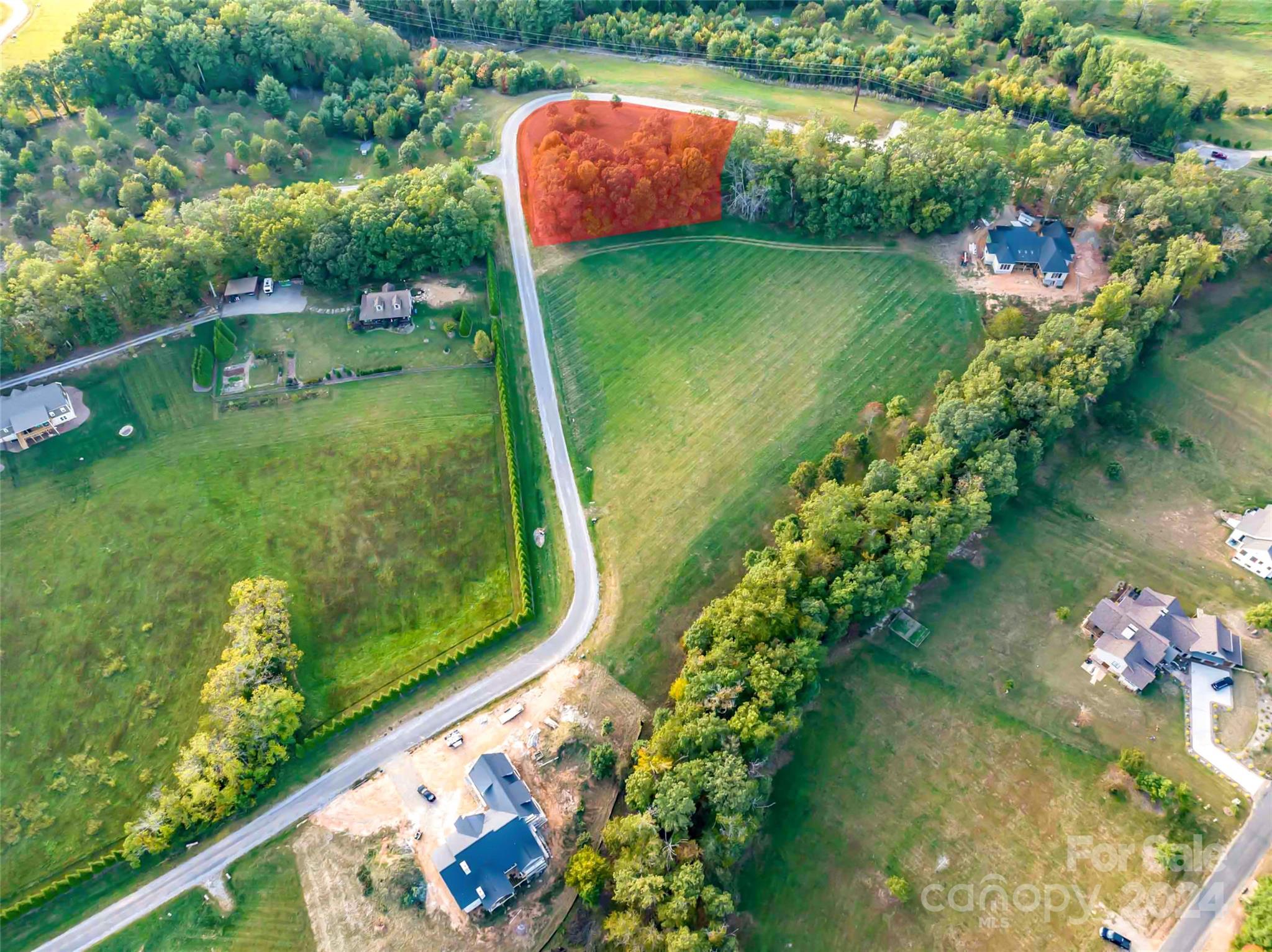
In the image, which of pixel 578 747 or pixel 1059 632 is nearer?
pixel 578 747

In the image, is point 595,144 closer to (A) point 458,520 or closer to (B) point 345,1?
(A) point 458,520

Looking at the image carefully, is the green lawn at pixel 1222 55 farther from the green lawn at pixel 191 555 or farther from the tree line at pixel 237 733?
the tree line at pixel 237 733

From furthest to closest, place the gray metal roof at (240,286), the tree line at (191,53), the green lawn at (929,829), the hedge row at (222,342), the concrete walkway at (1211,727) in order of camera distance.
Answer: the tree line at (191,53), the gray metal roof at (240,286), the hedge row at (222,342), the concrete walkway at (1211,727), the green lawn at (929,829)

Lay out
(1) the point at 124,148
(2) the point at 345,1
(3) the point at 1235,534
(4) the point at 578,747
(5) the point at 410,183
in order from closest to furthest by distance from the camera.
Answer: (4) the point at 578,747
(3) the point at 1235,534
(5) the point at 410,183
(1) the point at 124,148
(2) the point at 345,1

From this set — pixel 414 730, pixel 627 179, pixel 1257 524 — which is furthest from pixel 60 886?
pixel 1257 524

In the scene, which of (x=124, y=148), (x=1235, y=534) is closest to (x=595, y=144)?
(x=124, y=148)

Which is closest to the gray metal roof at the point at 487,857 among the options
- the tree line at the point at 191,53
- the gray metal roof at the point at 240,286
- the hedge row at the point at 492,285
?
the hedge row at the point at 492,285

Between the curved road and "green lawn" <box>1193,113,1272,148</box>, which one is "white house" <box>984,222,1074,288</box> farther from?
the curved road

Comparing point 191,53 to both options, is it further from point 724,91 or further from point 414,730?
point 414,730
